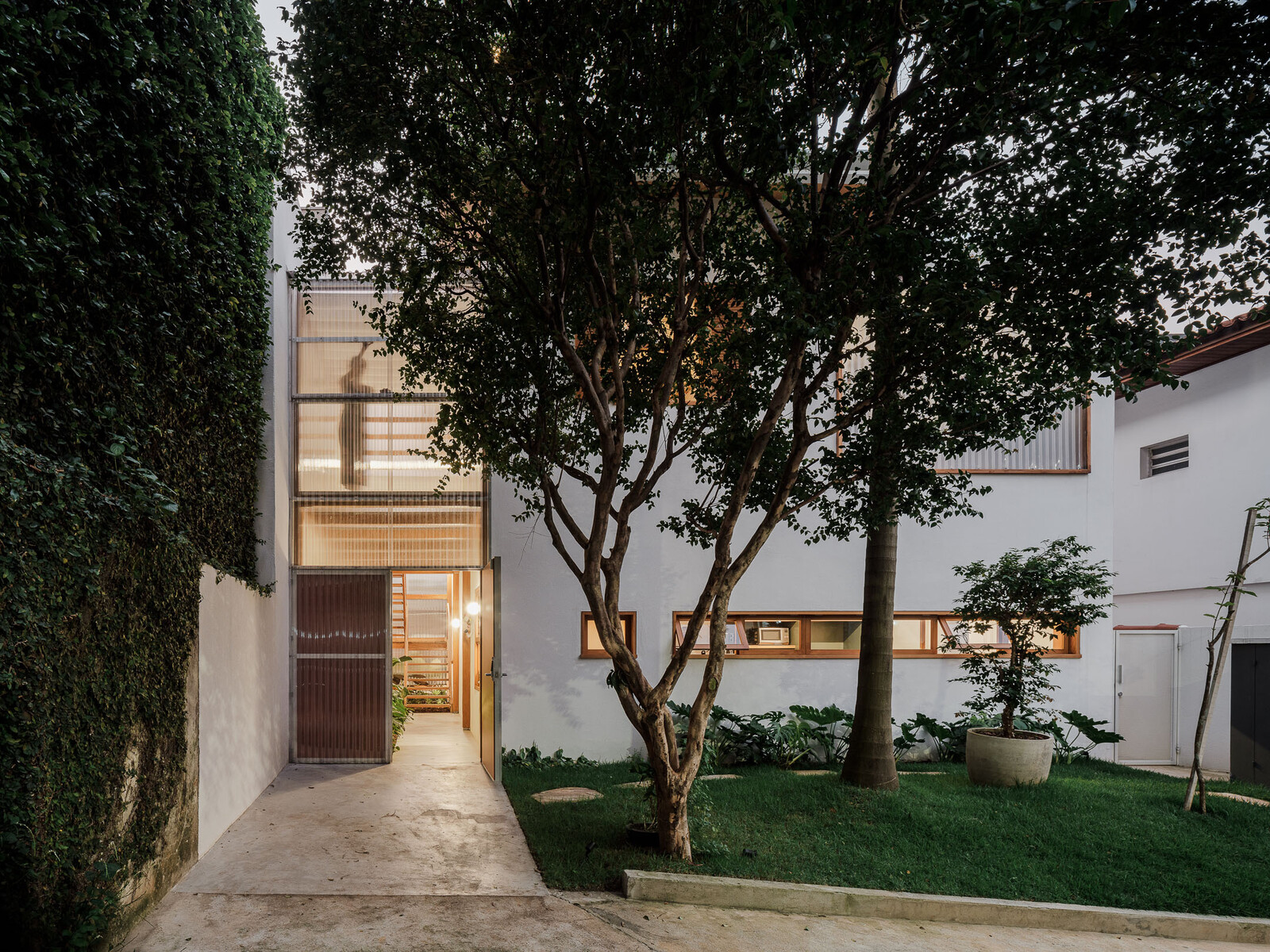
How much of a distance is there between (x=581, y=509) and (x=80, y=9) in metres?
6.69

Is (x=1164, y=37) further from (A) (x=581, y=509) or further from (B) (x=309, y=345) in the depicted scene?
(B) (x=309, y=345)

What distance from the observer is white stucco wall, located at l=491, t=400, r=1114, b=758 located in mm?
9633

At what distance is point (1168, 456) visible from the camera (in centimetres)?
1400

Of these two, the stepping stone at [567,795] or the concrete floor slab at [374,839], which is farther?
the stepping stone at [567,795]

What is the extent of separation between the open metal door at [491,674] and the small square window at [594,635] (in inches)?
37.7

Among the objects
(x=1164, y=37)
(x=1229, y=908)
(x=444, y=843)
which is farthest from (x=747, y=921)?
(x=1164, y=37)

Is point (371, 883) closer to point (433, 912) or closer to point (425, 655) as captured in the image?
point (433, 912)

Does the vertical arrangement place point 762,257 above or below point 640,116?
below

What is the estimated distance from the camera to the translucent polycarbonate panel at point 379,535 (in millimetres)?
9820

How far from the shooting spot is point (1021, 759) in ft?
26.3

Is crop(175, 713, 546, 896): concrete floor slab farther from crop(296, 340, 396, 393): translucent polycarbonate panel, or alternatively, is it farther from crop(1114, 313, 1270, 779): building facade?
crop(1114, 313, 1270, 779): building facade

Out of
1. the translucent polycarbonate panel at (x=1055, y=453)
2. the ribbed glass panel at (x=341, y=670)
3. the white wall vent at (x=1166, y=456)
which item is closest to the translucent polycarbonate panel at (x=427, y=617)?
the ribbed glass panel at (x=341, y=670)

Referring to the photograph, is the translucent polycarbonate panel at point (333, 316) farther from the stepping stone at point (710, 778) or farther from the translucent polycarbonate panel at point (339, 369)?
the stepping stone at point (710, 778)

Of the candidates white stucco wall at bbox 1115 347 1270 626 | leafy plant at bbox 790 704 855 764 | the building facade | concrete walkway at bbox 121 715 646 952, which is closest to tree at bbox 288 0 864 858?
concrete walkway at bbox 121 715 646 952
